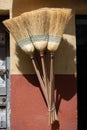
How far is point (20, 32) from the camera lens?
15.7ft

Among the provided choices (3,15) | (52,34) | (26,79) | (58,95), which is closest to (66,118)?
(58,95)

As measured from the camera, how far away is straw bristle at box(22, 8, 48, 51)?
4715 millimetres

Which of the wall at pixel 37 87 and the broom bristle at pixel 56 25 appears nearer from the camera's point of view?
the broom bristle at pixel 56 25

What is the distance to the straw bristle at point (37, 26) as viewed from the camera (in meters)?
4.71

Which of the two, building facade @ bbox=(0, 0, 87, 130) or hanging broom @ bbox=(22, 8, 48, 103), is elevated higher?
hanging broom @ bbox=(22, 8, 48, 103)

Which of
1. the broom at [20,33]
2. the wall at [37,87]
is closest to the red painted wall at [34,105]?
the wall at [37,87]

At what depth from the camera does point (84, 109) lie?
Result: 618 centimetres

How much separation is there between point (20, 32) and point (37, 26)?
0.66 feet

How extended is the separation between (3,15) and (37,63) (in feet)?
2.67

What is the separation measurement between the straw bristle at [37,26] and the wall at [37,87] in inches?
15.8

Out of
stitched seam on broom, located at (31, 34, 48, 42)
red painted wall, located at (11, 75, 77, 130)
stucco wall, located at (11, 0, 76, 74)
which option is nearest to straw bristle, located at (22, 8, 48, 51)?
stitched seam on broom, located at (31, 34, 48, 42)

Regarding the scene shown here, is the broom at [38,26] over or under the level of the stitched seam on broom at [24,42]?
over

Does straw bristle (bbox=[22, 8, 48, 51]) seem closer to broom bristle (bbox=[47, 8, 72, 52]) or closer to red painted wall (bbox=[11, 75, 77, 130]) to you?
broom bristle (bbox=[47, 8, 72, 52])

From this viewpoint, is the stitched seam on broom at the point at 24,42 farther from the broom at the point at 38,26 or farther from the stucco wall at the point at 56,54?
the stucco wall at the point at 56,54
